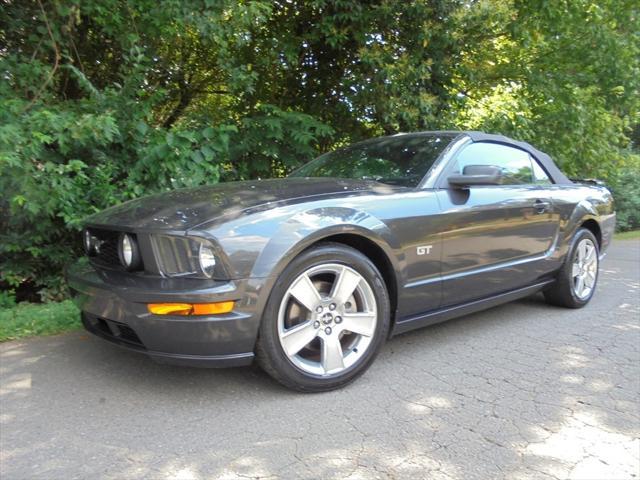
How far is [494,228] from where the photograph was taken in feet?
12.4

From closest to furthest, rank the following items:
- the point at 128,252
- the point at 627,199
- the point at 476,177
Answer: the point at 128,252 → the point at 476,177 → the point at 627,199

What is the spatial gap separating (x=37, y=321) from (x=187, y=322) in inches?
78.2

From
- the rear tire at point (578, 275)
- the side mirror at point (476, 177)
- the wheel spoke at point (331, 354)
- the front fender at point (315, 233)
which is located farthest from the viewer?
the rear tire at point (578, 275)

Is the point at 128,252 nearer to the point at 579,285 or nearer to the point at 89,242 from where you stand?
the point at 89,242

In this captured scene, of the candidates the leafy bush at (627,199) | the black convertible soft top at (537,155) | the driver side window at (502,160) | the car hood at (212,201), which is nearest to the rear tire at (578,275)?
the black convertible soft top at (537,155)

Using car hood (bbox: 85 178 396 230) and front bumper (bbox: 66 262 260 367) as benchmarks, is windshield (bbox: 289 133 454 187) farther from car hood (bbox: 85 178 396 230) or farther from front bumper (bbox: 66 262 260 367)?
front bumper (bbox: 66 262 260 367)

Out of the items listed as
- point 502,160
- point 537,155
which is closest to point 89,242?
point 502,160

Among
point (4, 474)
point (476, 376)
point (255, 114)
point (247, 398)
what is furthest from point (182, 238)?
point (255, 114)

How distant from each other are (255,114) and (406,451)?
5.34 meters

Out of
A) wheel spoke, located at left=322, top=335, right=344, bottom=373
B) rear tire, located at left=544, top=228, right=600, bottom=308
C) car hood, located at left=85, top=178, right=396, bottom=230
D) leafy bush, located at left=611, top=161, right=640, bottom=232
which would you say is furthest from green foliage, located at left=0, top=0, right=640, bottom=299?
leafy bush, located at left=611, top=161, right=640, bottom=232

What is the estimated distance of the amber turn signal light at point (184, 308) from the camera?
99.4 inches

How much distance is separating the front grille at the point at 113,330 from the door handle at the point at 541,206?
3.10 meters

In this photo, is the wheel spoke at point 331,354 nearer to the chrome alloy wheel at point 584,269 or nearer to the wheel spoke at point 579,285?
the chrome alloy wheel at point 584,269

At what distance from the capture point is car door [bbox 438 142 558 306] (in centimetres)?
350
